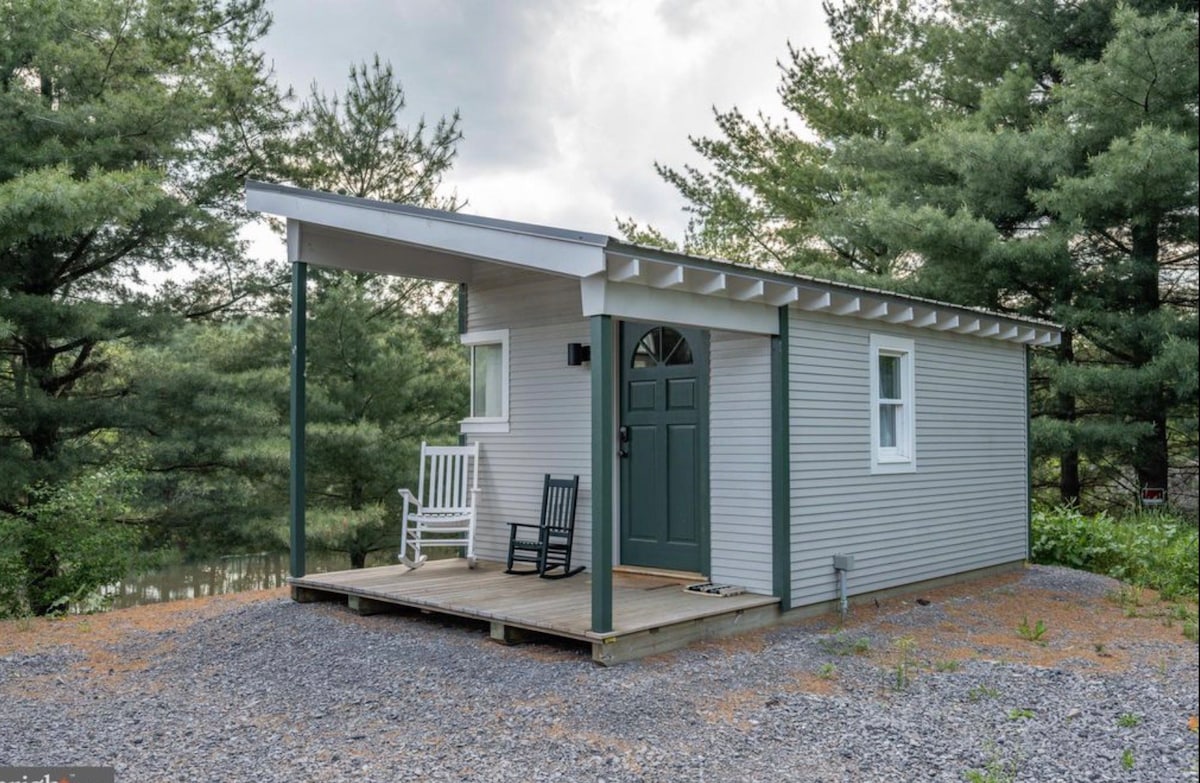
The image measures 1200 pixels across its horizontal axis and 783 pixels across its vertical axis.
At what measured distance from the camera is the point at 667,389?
21.1ft

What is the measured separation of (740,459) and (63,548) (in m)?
6.00

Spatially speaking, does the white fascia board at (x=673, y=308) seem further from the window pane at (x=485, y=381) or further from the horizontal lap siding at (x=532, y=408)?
the window pane at (x=485, y=381)

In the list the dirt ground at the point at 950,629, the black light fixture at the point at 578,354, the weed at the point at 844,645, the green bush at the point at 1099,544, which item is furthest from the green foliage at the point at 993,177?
the black light fixture at the point at 578,354

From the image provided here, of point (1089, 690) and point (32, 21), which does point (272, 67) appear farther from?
point (1089, 690)

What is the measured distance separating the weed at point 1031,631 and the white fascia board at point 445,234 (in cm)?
347

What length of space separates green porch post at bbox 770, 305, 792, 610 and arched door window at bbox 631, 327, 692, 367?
835 millimetres

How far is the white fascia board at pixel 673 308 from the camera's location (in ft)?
15.5

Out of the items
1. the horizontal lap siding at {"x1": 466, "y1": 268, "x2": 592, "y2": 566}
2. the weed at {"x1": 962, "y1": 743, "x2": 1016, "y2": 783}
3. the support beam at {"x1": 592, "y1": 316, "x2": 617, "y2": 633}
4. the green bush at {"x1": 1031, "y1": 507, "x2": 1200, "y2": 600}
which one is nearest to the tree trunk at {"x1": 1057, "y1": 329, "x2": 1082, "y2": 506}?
the green bush at {"x1": 1031, "y1": 507, "x2": 1200, "y2": 600}

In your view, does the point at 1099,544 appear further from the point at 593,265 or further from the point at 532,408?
the point at 593,265

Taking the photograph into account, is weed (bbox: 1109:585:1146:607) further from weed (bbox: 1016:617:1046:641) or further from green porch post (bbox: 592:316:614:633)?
green porch post (bbox: 592:316:614:633)

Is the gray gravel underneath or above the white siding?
underneath

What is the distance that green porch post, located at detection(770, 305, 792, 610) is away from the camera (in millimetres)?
5625

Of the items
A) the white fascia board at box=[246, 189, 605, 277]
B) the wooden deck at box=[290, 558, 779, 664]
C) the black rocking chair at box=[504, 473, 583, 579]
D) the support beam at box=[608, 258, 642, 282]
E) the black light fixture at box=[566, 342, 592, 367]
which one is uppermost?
the white fascia board at box=[246, 189, 605, 277]

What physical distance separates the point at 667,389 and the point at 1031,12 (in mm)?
8567
